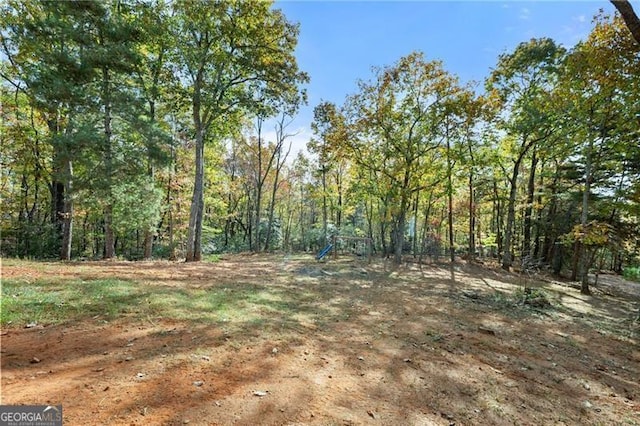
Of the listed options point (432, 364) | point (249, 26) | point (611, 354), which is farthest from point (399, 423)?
point (249, 26)

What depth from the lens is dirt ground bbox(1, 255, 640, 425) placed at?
227 centimetres

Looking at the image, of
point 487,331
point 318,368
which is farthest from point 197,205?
point 487,331

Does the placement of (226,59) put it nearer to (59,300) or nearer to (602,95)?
(59,300)

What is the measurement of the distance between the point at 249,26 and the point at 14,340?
35.2 ft

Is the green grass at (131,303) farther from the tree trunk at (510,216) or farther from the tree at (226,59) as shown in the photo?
the tree trunk at (510,216)

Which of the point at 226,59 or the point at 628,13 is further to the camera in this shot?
the point at 226,59

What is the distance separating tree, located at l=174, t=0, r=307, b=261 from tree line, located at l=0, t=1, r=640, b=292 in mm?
55

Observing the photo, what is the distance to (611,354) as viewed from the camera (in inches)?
189

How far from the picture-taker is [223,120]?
12531 mm

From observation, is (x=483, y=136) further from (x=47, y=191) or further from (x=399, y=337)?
(x=47, y=191)

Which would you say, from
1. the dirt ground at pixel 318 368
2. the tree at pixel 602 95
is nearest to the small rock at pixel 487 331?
the dirt ground at pixel 318 368

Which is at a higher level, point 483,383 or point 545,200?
point 545,200

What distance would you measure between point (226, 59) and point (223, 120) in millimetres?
2601

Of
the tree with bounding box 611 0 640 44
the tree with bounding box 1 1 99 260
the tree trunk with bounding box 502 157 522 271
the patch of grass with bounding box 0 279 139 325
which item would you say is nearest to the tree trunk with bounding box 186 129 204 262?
the tree with bounding box 1 1 99 260
